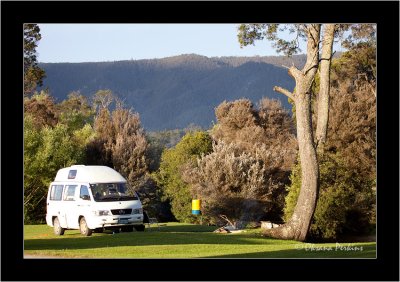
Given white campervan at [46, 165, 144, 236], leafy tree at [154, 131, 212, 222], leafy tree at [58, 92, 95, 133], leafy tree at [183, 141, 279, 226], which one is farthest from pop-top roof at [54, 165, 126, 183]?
leafy tree at [58, 92, 95, 133]

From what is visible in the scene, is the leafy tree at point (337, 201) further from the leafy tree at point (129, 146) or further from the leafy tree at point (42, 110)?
the leafy tree at point (42, 110)

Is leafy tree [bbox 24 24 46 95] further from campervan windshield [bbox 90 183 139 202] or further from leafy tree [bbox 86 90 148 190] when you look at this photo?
campervan windshield [bbox 90 183 139 202]
